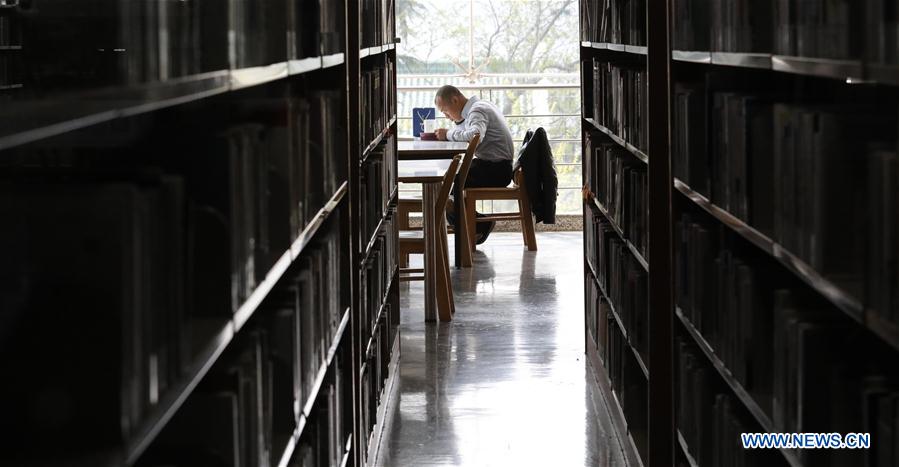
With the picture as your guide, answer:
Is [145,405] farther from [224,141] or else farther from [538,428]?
[538,428]

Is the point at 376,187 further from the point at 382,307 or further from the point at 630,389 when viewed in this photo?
the point at 630,389

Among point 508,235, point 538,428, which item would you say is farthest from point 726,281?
point 508,235

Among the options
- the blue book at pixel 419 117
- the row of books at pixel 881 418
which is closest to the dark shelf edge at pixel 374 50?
the row of books at pixel 881 418

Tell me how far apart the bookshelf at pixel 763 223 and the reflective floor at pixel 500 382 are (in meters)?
0.38

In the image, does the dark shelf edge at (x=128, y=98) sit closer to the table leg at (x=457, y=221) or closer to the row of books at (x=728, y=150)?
the row of books at (x=728, y=150)

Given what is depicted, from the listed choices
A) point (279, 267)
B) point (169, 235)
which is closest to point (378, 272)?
point (279, 267)

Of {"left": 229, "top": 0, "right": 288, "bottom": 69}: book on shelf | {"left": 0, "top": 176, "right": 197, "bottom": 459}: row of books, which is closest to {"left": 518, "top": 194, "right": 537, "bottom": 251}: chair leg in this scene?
{"left": 229, "top": 0, "right": 288, "bottom": 69}: book on shelf

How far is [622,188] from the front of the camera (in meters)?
3.74

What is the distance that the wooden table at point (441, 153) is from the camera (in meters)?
6.38

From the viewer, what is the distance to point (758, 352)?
6.66 ft

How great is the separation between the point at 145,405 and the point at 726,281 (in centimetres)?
148

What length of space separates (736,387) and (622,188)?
1670 mm

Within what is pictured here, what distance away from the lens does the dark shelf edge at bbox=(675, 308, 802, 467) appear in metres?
1.83

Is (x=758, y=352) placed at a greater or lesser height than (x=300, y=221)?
lesser
